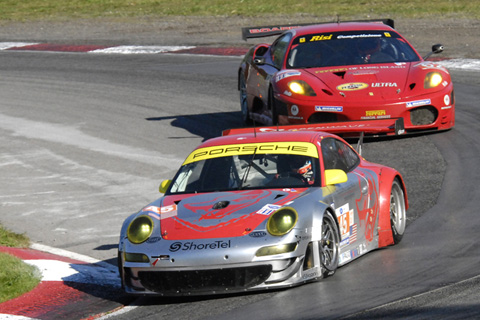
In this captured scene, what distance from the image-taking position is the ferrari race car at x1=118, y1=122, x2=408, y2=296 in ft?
22.4

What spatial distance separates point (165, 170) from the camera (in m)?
12.1

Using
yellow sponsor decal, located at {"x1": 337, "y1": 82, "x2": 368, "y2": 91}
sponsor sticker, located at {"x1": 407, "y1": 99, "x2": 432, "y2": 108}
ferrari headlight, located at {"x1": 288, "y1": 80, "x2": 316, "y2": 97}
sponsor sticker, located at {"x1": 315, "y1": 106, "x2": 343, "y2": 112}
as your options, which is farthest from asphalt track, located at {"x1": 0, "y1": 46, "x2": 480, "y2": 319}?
ferrari headlight, located at {"x1": 288, "y1": 80, "x2": 316, "y2": 97}

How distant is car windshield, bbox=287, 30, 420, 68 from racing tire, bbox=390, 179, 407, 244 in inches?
178

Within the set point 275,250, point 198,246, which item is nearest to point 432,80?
point 275,250

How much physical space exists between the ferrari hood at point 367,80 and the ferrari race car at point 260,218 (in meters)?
3.70

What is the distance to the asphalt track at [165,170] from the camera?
22.1ft

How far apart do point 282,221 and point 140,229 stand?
1029 millimetres

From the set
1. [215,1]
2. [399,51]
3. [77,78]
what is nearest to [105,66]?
[77,78]

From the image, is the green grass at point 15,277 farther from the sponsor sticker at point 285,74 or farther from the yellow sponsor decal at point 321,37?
the yellow sponsor decal at point 321,37

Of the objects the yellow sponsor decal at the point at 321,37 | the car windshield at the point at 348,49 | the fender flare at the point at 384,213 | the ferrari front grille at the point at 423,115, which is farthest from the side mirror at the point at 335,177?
the yellow sponsor decal at the point at 321,37

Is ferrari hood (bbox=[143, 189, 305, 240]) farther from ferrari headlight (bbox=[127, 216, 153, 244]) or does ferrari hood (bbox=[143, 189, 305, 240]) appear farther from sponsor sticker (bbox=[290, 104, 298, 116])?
sponsor sticker (bbox=[290, 104, 298, 116])

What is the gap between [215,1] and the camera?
3275 cm

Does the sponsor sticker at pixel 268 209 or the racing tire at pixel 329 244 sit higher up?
the sponsor sticker at pixel 268 209

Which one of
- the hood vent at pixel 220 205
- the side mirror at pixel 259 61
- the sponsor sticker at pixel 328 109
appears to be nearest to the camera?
the hood vent at pixel 220 205
